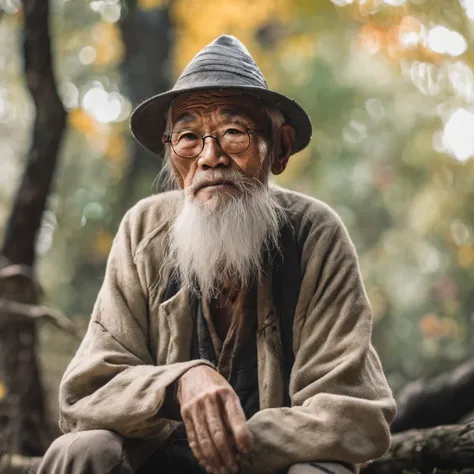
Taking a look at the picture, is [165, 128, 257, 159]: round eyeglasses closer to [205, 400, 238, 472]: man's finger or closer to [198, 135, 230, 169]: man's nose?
[198, 135, 230, 169]: man's nose

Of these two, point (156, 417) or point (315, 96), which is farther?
point (315, 96)

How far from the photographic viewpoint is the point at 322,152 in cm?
1267

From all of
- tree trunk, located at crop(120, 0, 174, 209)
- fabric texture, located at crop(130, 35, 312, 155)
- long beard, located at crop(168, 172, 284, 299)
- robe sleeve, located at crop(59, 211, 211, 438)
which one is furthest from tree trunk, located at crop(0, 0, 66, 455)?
tree trunk, located at crop(120, 0, 174, 209)

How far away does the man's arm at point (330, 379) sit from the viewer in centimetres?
274

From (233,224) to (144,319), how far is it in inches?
22.9

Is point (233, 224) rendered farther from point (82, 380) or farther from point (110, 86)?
point (110, 86)

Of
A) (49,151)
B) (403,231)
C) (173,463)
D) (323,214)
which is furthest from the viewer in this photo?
(403,231)

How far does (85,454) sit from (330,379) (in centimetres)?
95

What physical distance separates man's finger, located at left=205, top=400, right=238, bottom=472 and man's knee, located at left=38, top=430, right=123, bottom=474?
0.41 meters

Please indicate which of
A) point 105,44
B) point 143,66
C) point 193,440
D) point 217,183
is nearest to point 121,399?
point 193,440

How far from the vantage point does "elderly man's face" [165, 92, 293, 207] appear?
3178mm

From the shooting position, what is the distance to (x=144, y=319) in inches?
130

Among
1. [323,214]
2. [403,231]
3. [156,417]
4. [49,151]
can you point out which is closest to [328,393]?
[156,417]

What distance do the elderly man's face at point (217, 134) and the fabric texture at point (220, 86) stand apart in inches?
2.5
